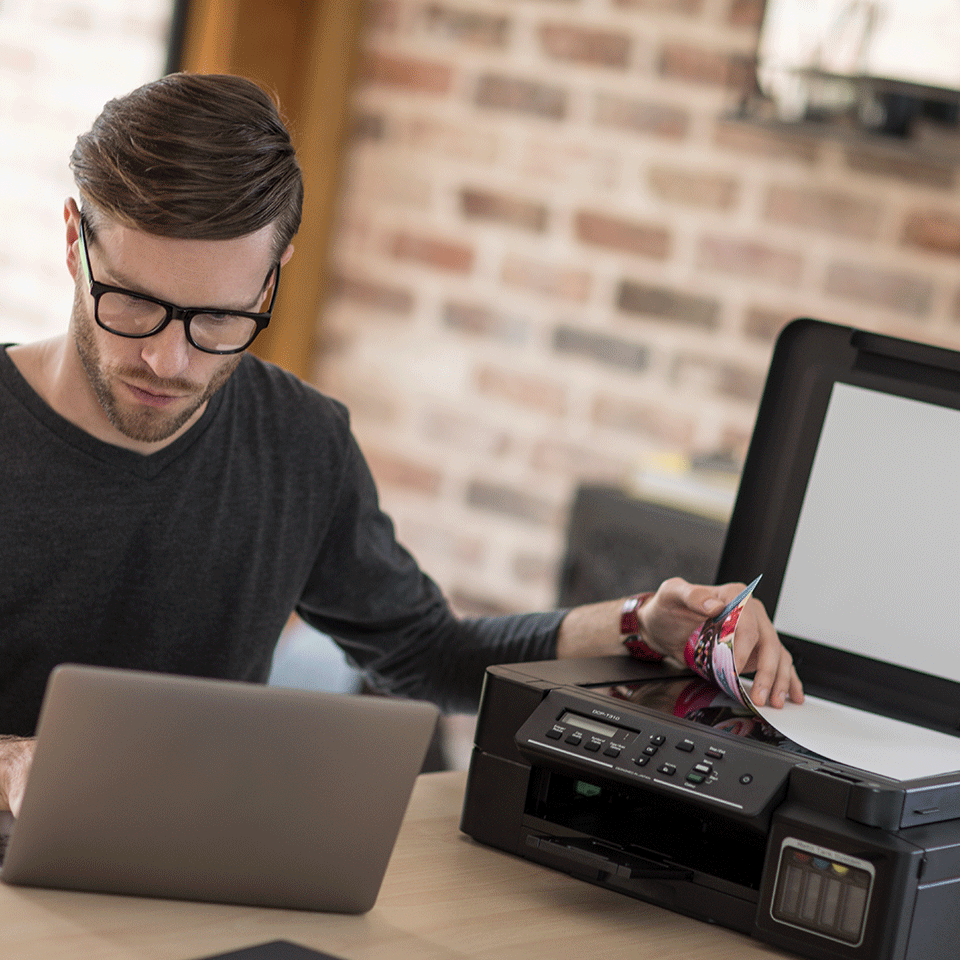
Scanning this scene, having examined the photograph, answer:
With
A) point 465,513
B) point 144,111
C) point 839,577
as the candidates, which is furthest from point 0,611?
point 465,513

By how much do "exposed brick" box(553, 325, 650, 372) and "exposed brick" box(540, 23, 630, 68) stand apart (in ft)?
1.64

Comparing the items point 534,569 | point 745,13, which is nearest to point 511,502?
point 534,569

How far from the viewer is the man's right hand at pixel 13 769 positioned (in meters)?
0.99

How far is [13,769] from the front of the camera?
101 cm

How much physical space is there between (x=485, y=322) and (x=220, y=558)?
1.37m

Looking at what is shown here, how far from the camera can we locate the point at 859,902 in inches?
37.5

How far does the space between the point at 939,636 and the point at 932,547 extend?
77 millimetres

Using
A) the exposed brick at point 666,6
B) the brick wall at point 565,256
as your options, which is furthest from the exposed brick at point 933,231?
the exposed brick at point 666,6

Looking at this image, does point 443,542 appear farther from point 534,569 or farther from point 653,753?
point 653,753

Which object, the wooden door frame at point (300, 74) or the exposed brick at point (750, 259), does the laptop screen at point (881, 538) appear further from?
the wooden door frame at point (300, 74)

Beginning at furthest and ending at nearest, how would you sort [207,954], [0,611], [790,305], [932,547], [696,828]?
[790,305] < [0,611] < [932,547] < [696,828] < [207,954]

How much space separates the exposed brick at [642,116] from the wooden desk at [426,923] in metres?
1.68

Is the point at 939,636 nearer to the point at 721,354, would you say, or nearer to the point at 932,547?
the point at 932,547

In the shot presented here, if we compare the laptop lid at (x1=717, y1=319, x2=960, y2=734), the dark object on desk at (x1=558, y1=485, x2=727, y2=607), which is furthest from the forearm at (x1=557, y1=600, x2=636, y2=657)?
the dark object on desk at (x1=558, y1=485, x2=727, y2=607)
